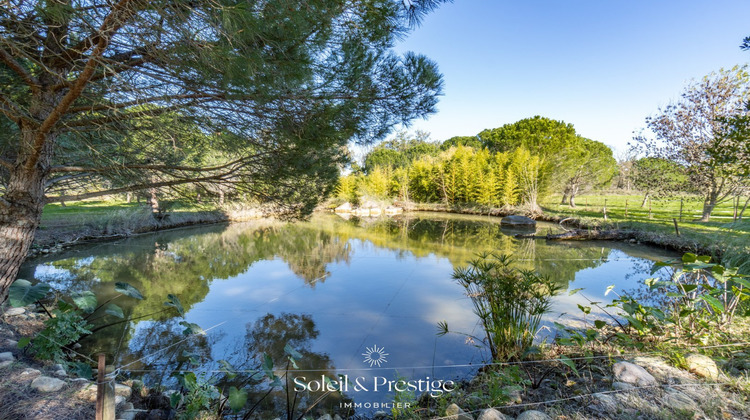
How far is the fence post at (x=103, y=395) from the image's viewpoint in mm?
1226

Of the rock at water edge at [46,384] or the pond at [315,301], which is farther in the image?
the pond at [315,301]

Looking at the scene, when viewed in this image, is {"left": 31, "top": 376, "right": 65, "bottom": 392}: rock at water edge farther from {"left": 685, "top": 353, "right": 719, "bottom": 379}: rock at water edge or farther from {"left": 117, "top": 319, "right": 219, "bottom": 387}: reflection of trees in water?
{"left": 685, "top": 353, "right": 719, "bottom": 379}: rock at water edge

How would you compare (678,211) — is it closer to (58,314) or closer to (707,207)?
(707,207)

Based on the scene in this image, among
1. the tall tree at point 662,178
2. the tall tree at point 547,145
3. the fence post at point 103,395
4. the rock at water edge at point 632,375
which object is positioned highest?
the tall tree at point 547,145

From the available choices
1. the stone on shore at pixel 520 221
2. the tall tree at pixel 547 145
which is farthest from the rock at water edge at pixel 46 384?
the tall tree at pixel 547 145

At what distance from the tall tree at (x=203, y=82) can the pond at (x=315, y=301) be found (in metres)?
1.40

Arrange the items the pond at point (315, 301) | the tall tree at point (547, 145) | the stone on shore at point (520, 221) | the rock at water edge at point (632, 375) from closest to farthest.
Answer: the rock at water edge at point (632, 375) < the pond at point (315, 301) < the stone on shore at point (520, 221) < the tall tree at point (547, 145)

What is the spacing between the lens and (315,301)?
167 inches

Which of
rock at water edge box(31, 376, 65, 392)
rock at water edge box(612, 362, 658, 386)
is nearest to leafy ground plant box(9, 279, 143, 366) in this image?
rock at water edge box(31, 376, 65, 392)

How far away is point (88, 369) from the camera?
5.99 feet

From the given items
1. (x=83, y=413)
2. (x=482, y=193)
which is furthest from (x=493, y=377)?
(x=482, y=193)

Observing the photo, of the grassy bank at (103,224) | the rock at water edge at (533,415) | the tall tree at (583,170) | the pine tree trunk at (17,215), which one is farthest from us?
the tall tree at (583,170)

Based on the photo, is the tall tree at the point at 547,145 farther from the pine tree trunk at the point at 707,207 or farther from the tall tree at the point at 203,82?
the tall tree at the point at 203,82

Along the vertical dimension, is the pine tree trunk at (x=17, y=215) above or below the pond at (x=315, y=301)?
above
